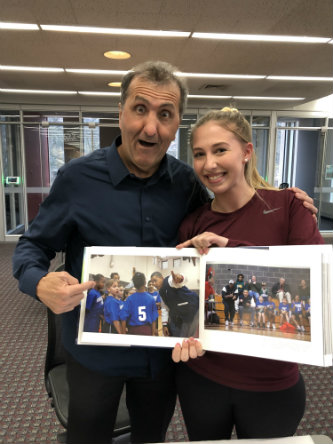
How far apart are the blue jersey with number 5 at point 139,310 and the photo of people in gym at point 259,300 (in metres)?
0.17

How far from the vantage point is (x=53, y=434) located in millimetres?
1949

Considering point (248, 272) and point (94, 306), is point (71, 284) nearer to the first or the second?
point (94, 306)

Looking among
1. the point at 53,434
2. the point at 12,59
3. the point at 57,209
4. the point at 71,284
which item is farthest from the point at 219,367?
the point at 12,59

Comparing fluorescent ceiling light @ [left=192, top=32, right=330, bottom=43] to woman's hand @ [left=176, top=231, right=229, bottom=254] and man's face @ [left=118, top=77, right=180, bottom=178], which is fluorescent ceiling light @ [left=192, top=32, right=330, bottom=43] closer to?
man's face @ [left=118, top=77, right=180, bottom=178]

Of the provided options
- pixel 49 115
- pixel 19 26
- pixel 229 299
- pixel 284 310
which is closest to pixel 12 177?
pixel 49 115

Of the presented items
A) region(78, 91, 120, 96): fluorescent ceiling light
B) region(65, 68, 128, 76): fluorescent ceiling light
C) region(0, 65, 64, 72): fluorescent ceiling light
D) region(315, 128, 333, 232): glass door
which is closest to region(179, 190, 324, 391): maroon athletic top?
region(65, 68, 128, 76): fluorescent ceiling light

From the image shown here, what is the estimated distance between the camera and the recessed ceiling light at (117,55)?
144 inches

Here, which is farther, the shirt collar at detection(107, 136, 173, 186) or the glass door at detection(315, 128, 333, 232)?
the glass door at detection(315, 128, 333, 232)

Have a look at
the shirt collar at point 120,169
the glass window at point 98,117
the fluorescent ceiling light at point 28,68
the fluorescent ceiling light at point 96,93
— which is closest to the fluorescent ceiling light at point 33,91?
the fluorescent ceiling light at point 96,93

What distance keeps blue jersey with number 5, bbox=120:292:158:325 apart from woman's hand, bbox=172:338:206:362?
114mm

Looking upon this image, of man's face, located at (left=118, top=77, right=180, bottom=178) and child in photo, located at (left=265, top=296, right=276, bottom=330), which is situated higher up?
man's face, located at (left=118, top=77, right=180, bottom=178)

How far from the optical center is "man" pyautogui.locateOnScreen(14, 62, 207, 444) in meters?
1.07

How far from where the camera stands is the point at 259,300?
89 cm

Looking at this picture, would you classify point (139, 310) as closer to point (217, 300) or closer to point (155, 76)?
point (217, 300)
